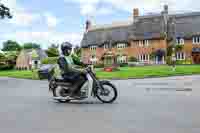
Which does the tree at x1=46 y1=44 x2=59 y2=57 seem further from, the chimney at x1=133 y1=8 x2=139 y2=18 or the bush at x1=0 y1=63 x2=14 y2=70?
the chimney at x1=133 y1=8 x2=139 y2=18

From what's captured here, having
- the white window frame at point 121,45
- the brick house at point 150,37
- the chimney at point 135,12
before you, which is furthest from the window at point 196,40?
the white window frame at point 121,45

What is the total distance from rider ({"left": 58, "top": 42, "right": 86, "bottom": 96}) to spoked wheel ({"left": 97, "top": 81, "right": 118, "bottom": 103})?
633mm

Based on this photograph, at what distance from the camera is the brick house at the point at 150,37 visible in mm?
70438

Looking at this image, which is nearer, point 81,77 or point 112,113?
point 112,113

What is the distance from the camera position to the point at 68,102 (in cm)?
1184

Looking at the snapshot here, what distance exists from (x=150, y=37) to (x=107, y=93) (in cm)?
6397

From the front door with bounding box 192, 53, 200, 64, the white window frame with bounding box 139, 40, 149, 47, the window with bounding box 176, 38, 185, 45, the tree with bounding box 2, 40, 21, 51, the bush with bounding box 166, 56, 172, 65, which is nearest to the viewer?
the bush with bounding box 166, 56, 172, 65

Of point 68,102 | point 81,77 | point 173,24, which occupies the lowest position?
point 68,102

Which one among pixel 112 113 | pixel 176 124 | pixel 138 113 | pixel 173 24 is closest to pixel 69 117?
pixel 112 113

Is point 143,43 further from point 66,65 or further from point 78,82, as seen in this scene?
point 78,82

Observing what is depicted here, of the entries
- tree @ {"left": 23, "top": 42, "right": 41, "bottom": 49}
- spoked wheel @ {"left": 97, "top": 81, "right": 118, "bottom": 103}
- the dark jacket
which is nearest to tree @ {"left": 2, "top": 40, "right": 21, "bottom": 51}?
tree @ {"left": 23, "top": 42, "right": 41, "bottom": 49}

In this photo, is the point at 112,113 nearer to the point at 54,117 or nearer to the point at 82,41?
the point at 54,117

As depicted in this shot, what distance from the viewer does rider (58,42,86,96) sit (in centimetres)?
1130

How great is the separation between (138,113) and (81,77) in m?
2.94
